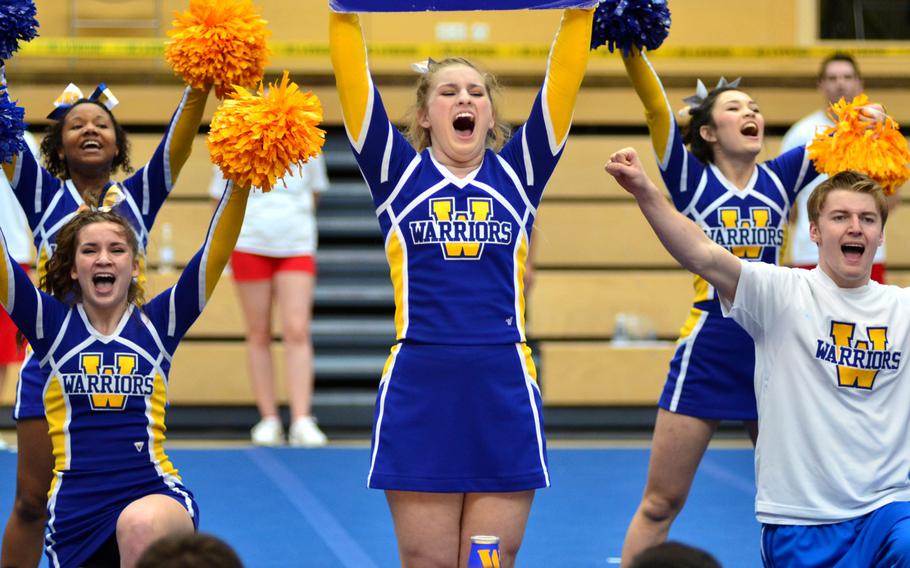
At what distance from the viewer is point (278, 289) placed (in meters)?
7.51

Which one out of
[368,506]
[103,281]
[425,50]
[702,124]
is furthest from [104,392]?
[425,50]

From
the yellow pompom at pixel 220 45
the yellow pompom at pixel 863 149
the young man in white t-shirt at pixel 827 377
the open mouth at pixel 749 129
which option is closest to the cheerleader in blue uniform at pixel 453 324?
the young man in white t-shirt at pixel 827 377

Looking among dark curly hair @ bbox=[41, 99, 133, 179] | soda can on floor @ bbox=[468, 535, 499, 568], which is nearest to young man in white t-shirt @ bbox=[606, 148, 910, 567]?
soda can on floor @ bbox=[468, 535, 499, 568]

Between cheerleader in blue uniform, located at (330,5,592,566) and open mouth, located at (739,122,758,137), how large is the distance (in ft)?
4.30

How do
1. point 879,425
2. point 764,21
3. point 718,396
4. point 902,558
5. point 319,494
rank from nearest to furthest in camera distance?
point 902,558
point 879,425
point 718,396
point 319,494
point 764,21

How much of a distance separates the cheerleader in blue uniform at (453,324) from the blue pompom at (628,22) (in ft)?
2.60

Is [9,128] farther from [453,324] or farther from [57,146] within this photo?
[453,324]

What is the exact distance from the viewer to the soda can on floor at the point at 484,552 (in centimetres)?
307

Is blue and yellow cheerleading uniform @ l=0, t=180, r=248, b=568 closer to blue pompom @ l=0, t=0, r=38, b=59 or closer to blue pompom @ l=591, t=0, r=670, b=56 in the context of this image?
blue pompom @ l=0, t=0, r=38, b=59

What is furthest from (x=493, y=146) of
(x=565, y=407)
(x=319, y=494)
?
(x=565, y=407)

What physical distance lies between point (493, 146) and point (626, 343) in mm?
5038

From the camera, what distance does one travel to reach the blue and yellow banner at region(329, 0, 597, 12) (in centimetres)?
344

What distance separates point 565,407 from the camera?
28.2ft

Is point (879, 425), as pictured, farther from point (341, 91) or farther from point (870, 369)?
point (341, 91)
